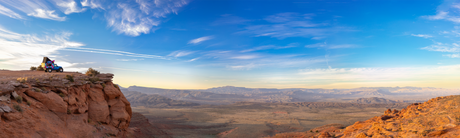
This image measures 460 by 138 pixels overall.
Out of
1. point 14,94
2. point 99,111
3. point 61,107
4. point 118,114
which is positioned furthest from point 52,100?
point 118,114

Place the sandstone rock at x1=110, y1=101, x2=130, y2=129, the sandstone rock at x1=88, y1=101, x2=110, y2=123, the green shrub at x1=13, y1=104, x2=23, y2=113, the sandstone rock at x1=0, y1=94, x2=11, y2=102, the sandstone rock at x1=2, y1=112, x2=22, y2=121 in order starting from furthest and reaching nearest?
the sandstone rock at x1=110, y1=101, x2=130, y2=129
the sandstone rock at x1=88, y1=101, x2=110, y2=123
the green shrub at x1=13, y1=104, x2=23, y2=113
the sandstone rock at x1=0, y1=94, x2=11, y2=102
the sandstone rock at x1=2, y1=112, x2=22, y2=121

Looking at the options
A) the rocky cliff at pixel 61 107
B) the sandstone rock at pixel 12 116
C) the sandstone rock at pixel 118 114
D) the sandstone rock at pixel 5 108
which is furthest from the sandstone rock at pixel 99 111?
the sandstone rock at pixel 5 108

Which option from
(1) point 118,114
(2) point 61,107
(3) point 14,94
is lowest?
(1) point 118,114

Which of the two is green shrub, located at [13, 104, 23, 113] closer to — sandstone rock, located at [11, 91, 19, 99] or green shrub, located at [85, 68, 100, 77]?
sandstone rock, located at [11, 91, 19, 99]

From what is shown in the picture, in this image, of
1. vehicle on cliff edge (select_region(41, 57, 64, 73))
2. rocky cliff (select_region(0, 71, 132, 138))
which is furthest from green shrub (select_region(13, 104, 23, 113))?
vehicle on cliff edge (select_region(41, 57, 64, 73))

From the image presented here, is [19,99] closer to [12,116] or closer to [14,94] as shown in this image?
[14,94]

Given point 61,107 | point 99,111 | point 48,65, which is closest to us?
point 61,107

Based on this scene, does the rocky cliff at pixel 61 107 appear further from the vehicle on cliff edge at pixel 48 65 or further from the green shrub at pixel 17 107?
the vehicle on cliff edge at pixel 48 65
